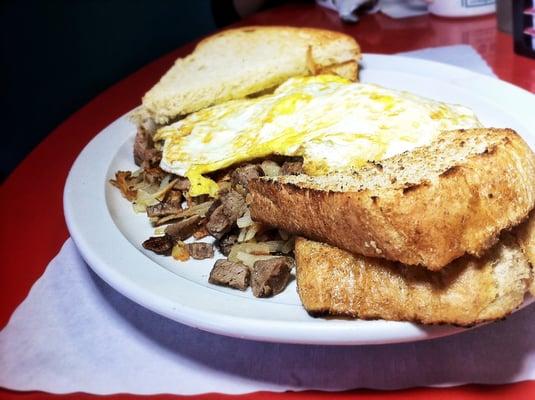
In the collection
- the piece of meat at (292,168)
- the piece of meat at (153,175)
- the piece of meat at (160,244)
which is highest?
the piece of meat at (292,168)

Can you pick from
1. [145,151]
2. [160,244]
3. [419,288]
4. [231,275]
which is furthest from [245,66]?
[419,288]

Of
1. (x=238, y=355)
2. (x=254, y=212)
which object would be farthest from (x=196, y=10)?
(x=238, y=355)

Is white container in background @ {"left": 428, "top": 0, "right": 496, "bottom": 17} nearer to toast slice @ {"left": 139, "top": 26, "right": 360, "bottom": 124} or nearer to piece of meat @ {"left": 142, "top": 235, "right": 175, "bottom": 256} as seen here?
toast slice @ {"left": 139, "top": 26, "right": 360, "bottom": 124}

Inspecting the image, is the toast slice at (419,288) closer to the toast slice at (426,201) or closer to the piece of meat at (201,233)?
the toast slice at (426,201)

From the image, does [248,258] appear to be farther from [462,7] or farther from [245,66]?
[462,7]

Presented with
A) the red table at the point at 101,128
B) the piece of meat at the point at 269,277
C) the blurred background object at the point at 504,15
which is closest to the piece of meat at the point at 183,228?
the piece of meat at the point at 269,277

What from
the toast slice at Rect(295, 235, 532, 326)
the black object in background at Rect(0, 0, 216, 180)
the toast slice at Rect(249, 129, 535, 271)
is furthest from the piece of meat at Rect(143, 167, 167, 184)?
the black object in background at Rect(0, 0, 216, 180)
